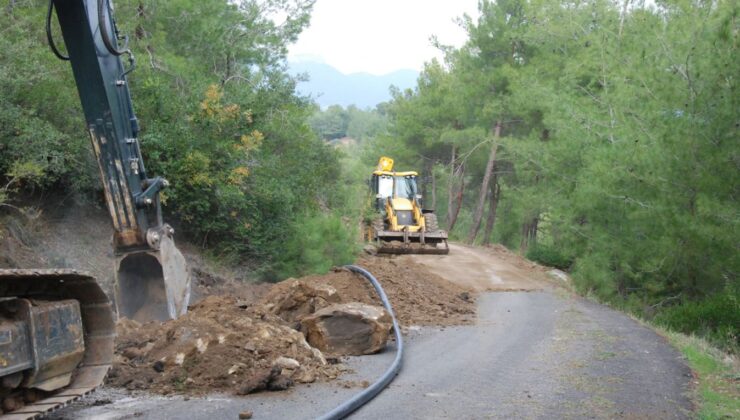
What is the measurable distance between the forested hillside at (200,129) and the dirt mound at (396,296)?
257cm

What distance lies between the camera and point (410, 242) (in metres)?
26.6

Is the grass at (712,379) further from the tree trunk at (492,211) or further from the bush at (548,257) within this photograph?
the tree trunk at (492,211)

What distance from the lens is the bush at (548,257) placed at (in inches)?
1161

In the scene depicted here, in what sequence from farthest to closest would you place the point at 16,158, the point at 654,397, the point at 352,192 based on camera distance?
the point at 352,192 → the point at 16,158 → the point at 654,397

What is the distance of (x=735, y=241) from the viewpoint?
12.8 metres

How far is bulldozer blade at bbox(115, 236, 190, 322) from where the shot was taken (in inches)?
350

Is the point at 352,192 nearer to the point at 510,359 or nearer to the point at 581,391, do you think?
the point at 510,359

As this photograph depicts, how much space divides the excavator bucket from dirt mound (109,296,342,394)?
56.3ft

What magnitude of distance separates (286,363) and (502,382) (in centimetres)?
235

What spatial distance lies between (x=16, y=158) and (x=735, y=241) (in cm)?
1220

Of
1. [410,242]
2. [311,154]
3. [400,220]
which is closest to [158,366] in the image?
[311,154]

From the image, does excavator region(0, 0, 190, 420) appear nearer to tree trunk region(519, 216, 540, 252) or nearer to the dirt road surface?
the dirt road surface

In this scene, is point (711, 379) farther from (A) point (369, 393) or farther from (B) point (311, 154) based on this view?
(B) point (311, 154)

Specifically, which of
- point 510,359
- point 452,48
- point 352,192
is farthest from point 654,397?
point 452,48
